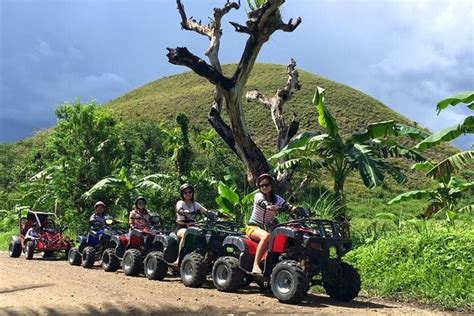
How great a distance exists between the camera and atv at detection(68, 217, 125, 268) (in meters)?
14.4

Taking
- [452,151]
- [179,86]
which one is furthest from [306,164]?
[179,86]

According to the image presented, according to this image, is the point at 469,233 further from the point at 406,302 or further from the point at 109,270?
the point at 109,270

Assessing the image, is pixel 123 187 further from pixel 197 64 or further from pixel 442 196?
pixel 442 196

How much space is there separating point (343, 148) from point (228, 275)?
5.43m

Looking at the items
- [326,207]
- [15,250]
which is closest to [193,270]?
[326,207]

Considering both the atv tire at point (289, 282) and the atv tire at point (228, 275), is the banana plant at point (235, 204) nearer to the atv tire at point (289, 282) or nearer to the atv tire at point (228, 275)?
the atv tire at point (228, 275)

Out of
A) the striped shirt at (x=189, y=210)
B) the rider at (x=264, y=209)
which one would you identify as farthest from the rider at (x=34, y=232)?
the rider at (x=264, y=209)

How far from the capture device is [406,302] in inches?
350

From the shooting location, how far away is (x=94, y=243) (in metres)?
15.0

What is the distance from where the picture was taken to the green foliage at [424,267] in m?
8.73

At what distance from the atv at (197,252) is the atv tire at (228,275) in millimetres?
513

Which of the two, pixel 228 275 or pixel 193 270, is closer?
pixel 228 275

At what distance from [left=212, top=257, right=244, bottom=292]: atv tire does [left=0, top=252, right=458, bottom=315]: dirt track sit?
131mm

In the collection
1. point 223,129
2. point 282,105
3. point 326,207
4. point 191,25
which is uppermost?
point 191,25
